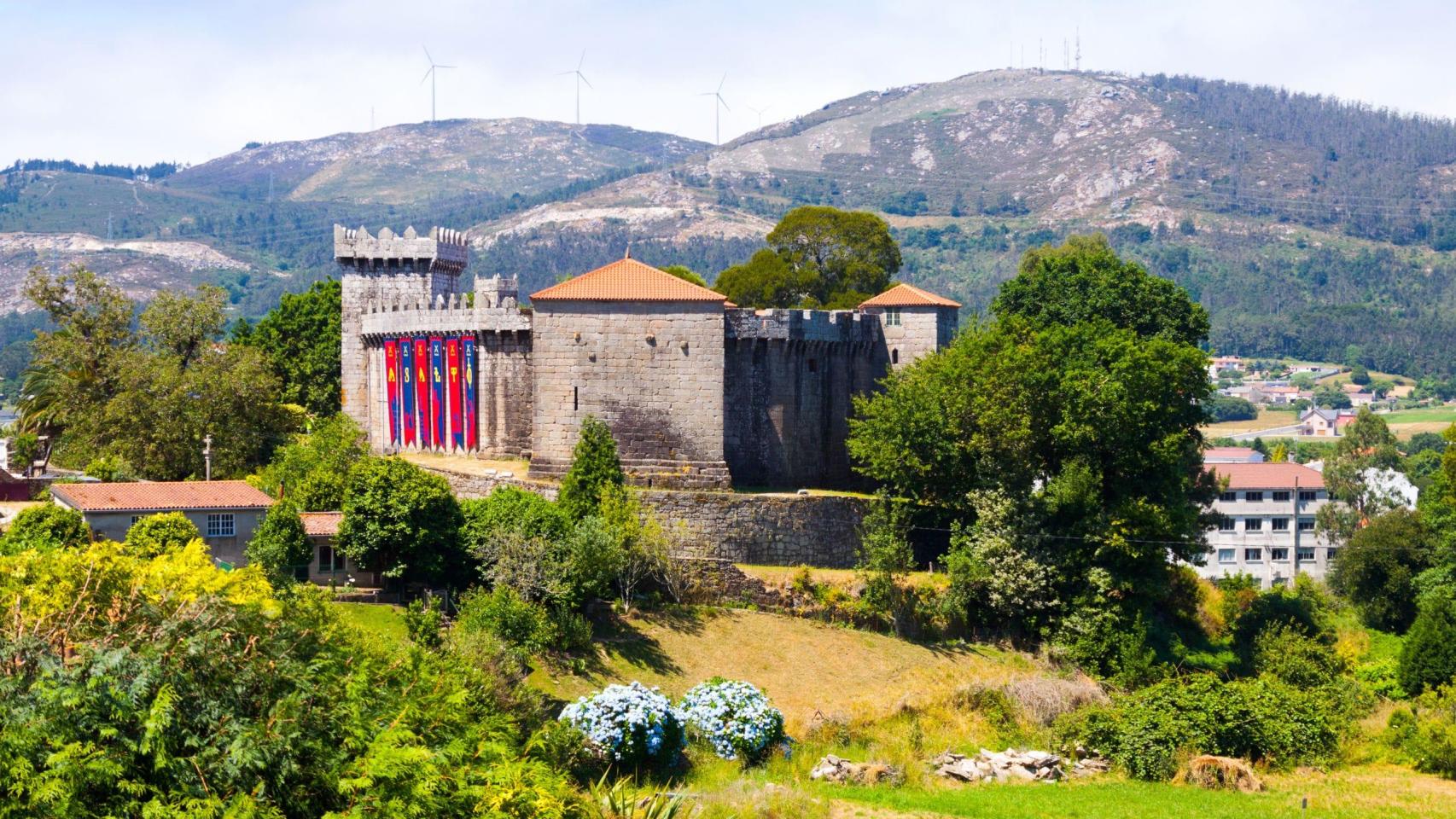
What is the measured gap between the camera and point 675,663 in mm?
48656

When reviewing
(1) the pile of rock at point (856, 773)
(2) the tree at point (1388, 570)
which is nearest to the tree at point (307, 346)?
(1) the pile of rock at point (856, 773)

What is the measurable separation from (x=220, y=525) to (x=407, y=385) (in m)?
16.9

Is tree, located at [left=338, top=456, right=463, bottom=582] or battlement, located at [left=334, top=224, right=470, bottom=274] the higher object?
battlement, located at [left=334, top=224, right=470, bottom=274]

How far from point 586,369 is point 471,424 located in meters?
8.07

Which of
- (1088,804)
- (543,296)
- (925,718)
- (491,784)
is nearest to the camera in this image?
(491,784)

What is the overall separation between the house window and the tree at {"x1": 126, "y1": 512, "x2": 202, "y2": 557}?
6.36 ft

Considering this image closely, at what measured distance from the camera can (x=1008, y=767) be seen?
138 feet

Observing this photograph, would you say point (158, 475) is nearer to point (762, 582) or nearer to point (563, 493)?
point (563, 493)

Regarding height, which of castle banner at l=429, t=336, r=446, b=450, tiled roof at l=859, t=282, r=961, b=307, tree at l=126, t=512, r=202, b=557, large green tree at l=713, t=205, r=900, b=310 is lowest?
tree at l=126, t=512, r=202, b=557

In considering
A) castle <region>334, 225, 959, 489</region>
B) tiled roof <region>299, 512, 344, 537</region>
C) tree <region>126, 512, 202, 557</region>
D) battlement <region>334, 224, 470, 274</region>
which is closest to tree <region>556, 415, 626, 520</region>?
castle <region>334, 225, 959, 489</region>

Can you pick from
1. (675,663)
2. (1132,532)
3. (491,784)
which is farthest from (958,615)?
(491,784)

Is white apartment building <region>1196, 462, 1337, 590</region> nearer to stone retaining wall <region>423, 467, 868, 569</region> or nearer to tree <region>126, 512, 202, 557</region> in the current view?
stone retaining wall <region>423, 467, 868, 569</region>

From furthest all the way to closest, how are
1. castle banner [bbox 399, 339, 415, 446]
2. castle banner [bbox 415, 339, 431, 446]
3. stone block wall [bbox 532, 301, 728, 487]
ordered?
castle banner [bbox 399, 339, 415, 446]
castle banner [bbox 415, 339, 431, 446]
stone block wall [bbox 532, 301, 728, 487]

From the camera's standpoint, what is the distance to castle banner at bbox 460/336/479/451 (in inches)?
2498
